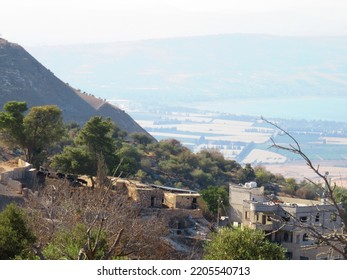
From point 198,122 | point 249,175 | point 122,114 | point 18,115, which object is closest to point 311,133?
point 198,122

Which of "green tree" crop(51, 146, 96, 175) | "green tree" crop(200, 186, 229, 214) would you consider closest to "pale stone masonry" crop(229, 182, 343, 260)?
"green tree" crop(200, 186, 229, 214)

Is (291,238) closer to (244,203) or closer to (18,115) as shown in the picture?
(244,203)

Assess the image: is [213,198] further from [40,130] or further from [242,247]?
[242,247]

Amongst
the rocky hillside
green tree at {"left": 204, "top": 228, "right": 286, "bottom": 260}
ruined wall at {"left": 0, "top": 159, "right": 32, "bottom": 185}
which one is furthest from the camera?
the rocky hillside

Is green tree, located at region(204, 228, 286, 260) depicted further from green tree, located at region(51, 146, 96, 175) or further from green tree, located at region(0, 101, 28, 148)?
green tree, located at region(0, 101, 28, 148)

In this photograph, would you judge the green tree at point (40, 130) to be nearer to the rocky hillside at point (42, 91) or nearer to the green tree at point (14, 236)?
the green tree at point (14, 236)

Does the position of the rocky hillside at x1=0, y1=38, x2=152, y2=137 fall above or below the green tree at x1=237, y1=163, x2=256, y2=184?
above

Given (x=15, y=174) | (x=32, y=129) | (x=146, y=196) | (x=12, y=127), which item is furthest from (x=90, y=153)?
(x=146, y=196)
